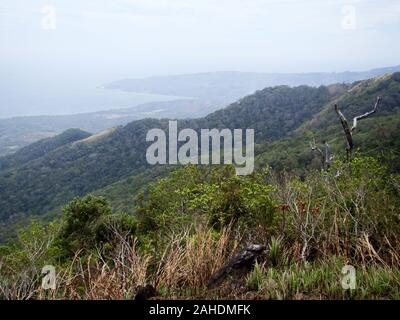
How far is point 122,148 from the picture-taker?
72.9m

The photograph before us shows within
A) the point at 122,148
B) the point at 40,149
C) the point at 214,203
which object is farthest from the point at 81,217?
the point at 40,149

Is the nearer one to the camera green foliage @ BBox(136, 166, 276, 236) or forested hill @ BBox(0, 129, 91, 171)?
green foliage @ BBox(136, 166, 276, 236)

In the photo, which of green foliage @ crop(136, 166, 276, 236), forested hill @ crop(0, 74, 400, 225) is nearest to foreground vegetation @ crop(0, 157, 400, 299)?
green foliage @ crop(136, 166, 276, 236)

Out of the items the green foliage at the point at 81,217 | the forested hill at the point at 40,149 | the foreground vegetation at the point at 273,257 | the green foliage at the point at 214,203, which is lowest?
the forested hill at the point at 40,149

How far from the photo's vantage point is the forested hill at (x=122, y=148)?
59.3 metres

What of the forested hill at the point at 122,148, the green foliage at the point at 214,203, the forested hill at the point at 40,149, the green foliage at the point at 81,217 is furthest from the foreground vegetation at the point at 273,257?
the forested hill at the point at 40,149

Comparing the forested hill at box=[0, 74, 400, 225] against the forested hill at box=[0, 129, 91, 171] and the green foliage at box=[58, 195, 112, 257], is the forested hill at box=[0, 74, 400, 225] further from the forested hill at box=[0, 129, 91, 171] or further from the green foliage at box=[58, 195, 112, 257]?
the green foliage at box=[58, 195, 112, 257]

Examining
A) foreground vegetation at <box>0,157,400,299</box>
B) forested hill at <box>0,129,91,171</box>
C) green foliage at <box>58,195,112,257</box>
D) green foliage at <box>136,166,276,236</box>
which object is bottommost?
forested hill at <box>0,129,91,171</box>

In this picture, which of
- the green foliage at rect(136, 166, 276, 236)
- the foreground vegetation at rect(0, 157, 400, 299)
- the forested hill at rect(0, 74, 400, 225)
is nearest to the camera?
the foreground vegetation at rect(0, 157, 400, 299)

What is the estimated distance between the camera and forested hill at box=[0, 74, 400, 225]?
59.3 meters

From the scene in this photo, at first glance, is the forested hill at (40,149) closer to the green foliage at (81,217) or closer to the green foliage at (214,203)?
the green foliage at (81,217)
